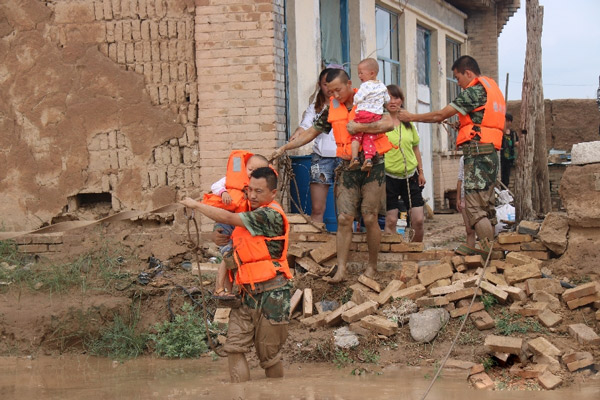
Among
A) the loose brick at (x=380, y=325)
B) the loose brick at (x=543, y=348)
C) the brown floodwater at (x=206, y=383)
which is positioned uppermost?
the loose brick at (x=380, y=325)

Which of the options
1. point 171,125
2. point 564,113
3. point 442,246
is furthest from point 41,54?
point 564,113

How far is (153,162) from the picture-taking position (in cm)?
866

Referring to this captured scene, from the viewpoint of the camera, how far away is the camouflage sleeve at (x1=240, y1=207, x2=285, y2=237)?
5.16 m

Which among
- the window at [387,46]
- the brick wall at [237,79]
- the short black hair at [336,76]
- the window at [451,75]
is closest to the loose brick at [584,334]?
the short black hair at [336,76]

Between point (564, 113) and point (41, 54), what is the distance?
12.2m

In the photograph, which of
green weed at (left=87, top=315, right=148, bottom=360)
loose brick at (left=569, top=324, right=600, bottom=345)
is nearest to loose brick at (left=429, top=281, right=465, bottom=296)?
loose brick at (left=569, top=324, right=600, bottom=345)

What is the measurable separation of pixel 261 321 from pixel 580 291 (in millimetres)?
2792

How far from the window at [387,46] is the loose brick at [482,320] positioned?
585 centimetres

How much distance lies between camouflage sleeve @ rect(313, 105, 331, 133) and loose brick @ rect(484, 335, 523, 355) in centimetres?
244

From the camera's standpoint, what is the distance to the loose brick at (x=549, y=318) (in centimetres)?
627

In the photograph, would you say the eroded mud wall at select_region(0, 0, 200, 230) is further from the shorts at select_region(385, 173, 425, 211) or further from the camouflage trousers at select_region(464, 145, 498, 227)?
the camouflage trousers at select_region(464, 145, 498, 227)

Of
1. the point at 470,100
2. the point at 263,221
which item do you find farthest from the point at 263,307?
the point at 470,100

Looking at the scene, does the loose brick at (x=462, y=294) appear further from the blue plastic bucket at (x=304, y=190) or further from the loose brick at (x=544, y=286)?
the blue plastic bucket at (x=304, y=190)

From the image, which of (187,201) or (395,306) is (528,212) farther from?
(187,201)
